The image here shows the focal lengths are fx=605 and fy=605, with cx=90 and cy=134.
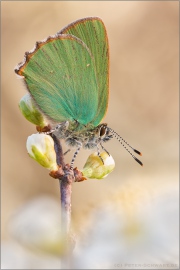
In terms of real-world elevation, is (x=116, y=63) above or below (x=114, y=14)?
below

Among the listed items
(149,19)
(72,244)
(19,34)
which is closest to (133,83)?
A: (149,19)

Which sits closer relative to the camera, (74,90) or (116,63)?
(74,90)

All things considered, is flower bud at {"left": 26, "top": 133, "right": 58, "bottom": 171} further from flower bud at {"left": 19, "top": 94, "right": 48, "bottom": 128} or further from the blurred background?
the blurred background

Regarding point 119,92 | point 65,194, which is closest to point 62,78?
point 65,194

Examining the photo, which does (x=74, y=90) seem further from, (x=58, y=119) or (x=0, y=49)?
(x=0, y=49)

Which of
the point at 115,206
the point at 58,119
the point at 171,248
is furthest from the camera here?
the point at 58,119

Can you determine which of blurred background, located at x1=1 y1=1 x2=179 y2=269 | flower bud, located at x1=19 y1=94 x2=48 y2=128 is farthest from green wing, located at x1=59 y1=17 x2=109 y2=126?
blurred background, located at x1=1 y1=1 x2=179 y2=269

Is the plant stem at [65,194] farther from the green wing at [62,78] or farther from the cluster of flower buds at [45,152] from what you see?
the green wing at [62,78]
